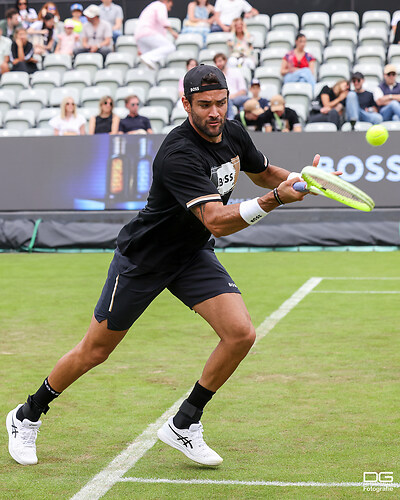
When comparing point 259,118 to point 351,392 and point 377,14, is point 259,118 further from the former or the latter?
point 351,392

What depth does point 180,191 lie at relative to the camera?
13.4 feet

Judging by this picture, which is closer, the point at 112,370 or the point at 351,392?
the point at 351,392

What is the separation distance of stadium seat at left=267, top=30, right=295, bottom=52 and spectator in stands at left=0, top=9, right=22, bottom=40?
231 inches

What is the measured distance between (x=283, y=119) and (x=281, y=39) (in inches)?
162

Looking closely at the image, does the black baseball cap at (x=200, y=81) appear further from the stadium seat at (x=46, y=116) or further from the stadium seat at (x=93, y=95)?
the stadium seat at (x=93, y=95)

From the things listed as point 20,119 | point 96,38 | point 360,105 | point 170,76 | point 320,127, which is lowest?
point 20,119

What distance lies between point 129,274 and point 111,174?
1065cm

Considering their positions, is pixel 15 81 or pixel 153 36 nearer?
pixel 153 36

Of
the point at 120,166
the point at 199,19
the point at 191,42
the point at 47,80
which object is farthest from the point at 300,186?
the point at 199,19

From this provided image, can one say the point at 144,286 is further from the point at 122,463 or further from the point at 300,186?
the point at 300,186

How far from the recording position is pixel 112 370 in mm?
6383

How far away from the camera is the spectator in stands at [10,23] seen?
1983 cm

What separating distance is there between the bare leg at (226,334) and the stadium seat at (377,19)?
15698mm

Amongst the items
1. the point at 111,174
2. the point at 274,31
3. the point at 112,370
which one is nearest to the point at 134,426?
the point at 112,370
